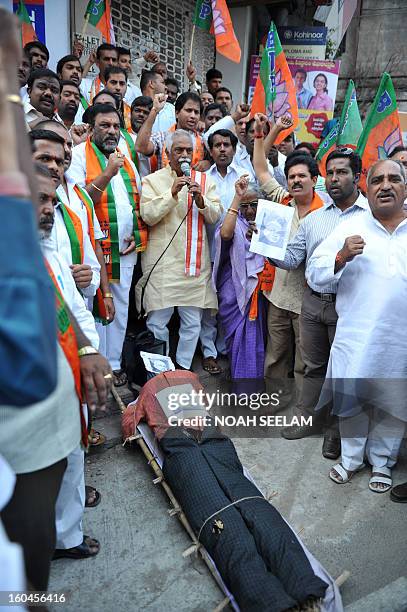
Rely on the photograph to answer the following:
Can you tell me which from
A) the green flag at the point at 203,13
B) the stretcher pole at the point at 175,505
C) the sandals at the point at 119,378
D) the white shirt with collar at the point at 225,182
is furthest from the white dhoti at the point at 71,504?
the green flag at the point at 203,13

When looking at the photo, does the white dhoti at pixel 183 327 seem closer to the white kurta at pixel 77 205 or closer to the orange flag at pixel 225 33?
the white kurta at pixel 77 205

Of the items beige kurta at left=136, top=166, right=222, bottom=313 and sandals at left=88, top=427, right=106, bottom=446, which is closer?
sandals at left=88, top=427, right=106, bottom=446

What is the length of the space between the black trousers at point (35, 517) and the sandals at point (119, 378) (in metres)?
2.38

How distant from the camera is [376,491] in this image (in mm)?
2910

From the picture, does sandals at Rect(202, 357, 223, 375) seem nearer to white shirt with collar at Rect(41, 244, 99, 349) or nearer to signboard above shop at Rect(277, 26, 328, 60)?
white shirt with collar at Rect(41, 244, 99, 349)

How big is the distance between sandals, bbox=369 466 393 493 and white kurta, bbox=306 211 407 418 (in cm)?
38

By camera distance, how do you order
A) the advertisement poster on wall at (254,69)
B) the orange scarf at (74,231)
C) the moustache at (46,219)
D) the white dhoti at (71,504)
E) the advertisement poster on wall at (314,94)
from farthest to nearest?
the advertisement poster on wall at (254,69) → the advertisement poster on wall at (314,94) → the orange scarf at (74,231) → the white dhoti at (71,504) → the moustache at (46,219)

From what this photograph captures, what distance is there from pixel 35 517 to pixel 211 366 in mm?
2990

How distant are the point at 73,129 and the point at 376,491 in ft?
11.4

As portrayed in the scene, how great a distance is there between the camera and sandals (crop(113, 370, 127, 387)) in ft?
11.8

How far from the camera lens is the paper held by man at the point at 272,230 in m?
3.25

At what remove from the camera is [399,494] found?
2822 millimetres

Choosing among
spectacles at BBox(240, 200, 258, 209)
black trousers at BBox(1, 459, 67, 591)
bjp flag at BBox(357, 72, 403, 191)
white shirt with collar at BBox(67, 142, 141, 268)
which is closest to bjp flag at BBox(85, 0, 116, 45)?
white shirt with collar at BBox(67, 142, 141, 268)

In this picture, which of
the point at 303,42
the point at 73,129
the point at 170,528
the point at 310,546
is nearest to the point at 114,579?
the point at 170,528
